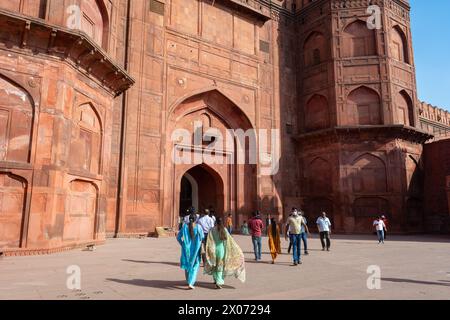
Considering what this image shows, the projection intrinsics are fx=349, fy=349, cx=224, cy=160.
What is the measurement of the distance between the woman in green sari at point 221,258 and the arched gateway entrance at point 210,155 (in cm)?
1125

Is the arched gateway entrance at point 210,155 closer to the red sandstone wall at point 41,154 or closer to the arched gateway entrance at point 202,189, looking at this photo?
the arched gateway entrance at point 202,189

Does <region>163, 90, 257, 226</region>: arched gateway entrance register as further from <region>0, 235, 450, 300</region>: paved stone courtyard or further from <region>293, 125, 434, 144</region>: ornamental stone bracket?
<region>0, 235, 450, 300</region>: paved stone courtyard

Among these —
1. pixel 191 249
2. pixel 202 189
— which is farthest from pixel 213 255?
pixel 202 189

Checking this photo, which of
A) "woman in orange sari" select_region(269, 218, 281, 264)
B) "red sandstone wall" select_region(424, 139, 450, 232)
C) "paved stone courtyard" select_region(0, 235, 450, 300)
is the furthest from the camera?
"red sandstone wall" select_region(424, 139, 450, 232)

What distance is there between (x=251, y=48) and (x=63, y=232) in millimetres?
15768

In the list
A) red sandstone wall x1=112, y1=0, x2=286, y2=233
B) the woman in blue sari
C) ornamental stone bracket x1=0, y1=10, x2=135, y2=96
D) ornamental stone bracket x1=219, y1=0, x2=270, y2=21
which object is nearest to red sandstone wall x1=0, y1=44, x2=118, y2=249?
ornamental stone bracket x1=0, y1=10, x2=135, y2=96

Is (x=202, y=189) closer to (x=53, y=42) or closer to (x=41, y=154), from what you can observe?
(x=41, y=154)

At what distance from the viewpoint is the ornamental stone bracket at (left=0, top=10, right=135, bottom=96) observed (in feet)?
29.8

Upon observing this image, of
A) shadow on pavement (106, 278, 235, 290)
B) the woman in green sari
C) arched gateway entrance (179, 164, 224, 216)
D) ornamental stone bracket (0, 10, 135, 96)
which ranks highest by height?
ornamental stone bracket (0, 10, 135, 96)

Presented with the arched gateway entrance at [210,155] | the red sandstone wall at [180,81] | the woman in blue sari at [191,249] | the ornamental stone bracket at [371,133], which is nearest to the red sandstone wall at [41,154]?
the red sandstone wall at [180,81]

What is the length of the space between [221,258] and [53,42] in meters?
7.95

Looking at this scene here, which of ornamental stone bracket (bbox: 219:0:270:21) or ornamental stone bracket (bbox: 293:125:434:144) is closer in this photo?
ornamental stone bracket (bbox: 293:125:434:144)

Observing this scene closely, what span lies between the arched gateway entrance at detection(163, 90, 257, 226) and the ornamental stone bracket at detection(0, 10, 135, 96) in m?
6.42
